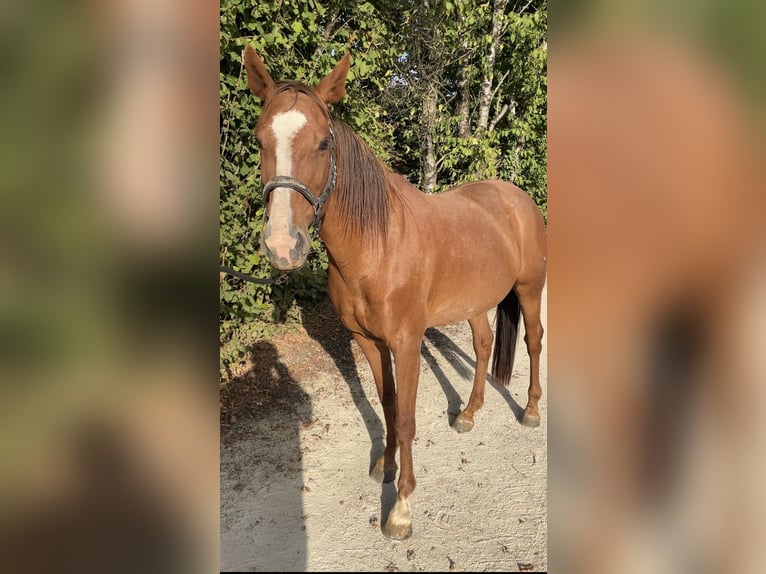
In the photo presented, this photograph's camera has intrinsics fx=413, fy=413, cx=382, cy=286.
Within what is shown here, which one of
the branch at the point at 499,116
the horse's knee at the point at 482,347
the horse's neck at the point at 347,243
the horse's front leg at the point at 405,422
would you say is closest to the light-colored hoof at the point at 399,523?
the horse's front leg at the point at 405,422

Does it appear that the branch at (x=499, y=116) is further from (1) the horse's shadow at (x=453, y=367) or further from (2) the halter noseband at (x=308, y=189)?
(2) the halter noseband at (x=308, y=189)

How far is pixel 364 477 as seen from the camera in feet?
9.04

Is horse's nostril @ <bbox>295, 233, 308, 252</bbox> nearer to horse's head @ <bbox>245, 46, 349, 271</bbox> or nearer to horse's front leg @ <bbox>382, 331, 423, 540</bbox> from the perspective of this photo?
horse's head @ <bbox>245, 46, 349, 271</bbox>

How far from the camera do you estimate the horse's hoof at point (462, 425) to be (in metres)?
3.23

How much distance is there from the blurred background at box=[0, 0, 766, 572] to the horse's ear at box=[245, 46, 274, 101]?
138 centimetres

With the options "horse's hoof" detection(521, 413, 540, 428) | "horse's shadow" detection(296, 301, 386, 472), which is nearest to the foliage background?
"horse's shadow" detection(296, 301, 386, 472)

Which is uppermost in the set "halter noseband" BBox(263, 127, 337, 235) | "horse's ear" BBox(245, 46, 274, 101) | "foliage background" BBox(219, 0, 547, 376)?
"foliage background" BBox(219, 0, 547, 376)

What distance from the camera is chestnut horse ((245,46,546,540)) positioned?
157 cm

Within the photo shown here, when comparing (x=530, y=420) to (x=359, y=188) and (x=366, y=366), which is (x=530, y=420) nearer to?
(x=366, y=366)

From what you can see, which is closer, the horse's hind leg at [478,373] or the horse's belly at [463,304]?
the horse's belly at [463,304]
